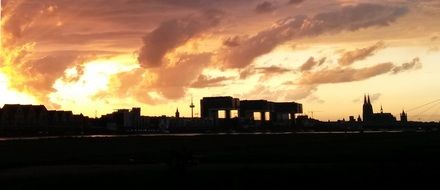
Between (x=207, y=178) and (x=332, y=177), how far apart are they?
26.3 ft

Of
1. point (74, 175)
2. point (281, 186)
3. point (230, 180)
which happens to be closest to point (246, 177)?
point (230, 180)

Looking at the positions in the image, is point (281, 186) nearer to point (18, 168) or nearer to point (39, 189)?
point (39, 189)

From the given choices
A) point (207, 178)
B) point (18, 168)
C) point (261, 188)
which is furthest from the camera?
point (18, 168)

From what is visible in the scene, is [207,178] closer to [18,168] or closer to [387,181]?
[387,181]

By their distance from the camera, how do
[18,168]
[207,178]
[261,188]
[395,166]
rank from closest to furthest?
[261,188] < [207,178] < [395,166] < [18,168]

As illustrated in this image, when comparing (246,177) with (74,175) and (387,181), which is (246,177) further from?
(74,175)

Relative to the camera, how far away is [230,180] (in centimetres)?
3412

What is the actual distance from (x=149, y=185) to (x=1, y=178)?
12.8 metres

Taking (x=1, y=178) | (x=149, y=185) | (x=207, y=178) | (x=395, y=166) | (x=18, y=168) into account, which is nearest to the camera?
(x=149, y=185)

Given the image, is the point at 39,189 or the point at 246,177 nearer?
the point at 39,189

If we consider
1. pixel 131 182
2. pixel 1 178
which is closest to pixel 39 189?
pixel 131 182

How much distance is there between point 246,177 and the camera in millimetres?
35625

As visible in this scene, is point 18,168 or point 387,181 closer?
point 387,181

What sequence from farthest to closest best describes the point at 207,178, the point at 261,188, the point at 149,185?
1. the point at 207,178
2. the point at 149,185
3. the point at 261,188
